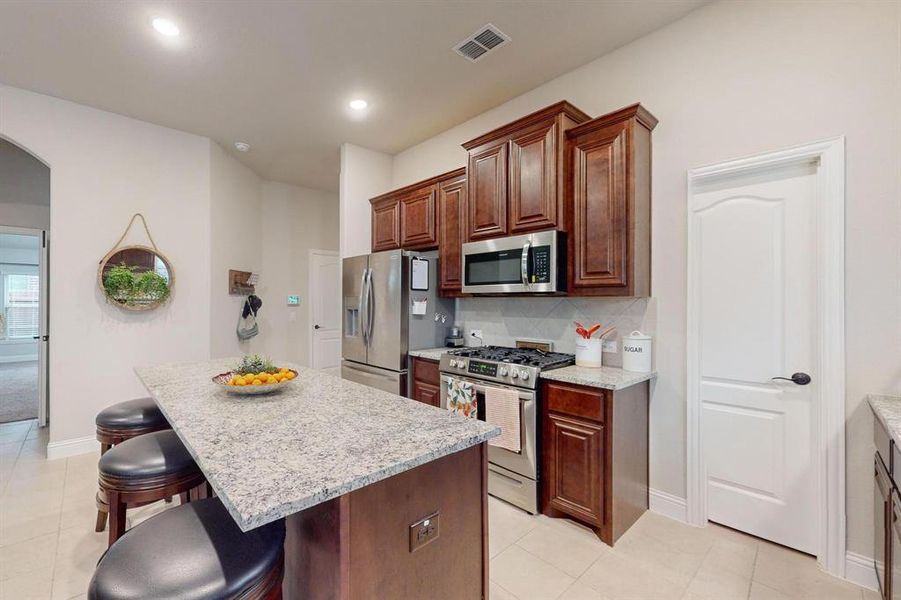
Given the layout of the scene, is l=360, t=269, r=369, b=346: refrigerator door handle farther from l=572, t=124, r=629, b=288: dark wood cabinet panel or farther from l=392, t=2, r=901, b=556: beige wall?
l=392, t=2, r=901, b=556: beige wall

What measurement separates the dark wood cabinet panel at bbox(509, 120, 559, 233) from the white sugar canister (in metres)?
0.90

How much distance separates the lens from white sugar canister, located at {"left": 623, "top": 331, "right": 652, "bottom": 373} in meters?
2.53

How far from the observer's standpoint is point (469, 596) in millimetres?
1351

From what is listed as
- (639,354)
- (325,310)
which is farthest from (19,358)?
(639,354)

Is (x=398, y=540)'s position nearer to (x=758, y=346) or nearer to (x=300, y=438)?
(x=300, y=438)

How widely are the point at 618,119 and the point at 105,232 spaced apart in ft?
14.4

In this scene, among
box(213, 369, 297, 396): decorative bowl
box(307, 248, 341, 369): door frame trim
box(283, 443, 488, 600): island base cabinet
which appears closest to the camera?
box(283, 443, 488, 600): island base cabinet

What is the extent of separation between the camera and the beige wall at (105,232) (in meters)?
3.45

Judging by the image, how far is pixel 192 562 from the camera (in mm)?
988

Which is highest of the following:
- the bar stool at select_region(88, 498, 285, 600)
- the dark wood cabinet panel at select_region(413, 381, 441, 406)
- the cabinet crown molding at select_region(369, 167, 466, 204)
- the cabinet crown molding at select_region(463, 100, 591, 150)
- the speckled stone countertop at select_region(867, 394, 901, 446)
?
the cabinet crown molding at select_region(463, 100, 591, 150)

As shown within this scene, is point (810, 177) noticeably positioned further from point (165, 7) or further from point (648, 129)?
point (165, 7)

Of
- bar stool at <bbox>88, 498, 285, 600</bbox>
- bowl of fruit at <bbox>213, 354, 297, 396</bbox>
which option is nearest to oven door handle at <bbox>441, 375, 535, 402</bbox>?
bowl of fruit at <bbox>213, 354, 297, 396</bbox>

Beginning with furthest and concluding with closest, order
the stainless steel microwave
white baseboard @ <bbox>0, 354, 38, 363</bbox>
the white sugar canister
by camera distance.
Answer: white baseboard @ <bbox>0, 354, 38, 363</bbox> → the stainless steel microwave → the white sugar canister

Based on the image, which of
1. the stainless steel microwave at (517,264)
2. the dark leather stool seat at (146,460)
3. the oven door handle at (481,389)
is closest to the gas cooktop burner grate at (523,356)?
the oven door handle at (481,389)
